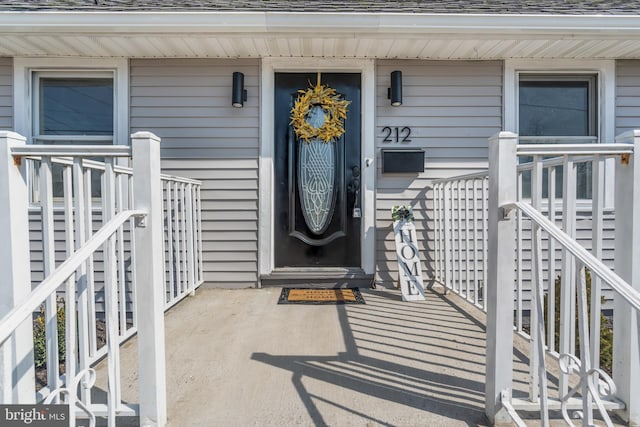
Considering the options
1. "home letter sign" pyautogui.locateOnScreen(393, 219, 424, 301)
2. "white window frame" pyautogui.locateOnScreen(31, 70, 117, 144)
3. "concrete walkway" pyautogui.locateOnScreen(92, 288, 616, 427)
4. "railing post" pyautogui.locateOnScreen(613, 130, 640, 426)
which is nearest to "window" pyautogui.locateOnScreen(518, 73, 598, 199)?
"home letter sign" pyautogui.locateOnScreen(393, 219, 424, 301)

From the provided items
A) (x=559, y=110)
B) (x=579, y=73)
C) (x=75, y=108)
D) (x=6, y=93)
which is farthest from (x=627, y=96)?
(x=6, y=93)

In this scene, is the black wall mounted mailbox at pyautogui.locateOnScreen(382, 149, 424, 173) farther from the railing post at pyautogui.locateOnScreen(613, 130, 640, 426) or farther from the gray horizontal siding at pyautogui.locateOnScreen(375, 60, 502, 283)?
the railing post at pyautogui.locateOnScreen(613, 130, 640, 426)

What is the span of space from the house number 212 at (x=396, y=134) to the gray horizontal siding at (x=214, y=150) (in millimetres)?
1186

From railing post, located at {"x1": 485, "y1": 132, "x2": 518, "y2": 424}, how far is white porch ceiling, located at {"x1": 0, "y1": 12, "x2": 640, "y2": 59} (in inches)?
76.3

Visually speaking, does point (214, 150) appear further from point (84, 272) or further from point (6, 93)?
point (84, 272)

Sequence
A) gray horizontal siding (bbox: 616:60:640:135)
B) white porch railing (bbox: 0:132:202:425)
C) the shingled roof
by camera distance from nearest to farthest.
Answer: white porch railing (bbox: 0:132:202:425) < the shingled roof < gray horizontal siding (bbox: 616:60:640:135)

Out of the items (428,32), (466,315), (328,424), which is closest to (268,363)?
(328,424)

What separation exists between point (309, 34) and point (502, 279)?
2.41 metres

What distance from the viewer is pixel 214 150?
11.6 feet

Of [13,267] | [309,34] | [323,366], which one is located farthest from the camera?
[309,34]

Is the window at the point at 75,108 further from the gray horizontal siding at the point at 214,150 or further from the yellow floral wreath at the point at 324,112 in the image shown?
the yellow floral wreath at the point at 324,112

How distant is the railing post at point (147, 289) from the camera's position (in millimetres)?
1445

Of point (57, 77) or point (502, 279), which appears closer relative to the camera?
point (502, 279)

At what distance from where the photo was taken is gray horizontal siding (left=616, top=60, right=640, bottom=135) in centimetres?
352
